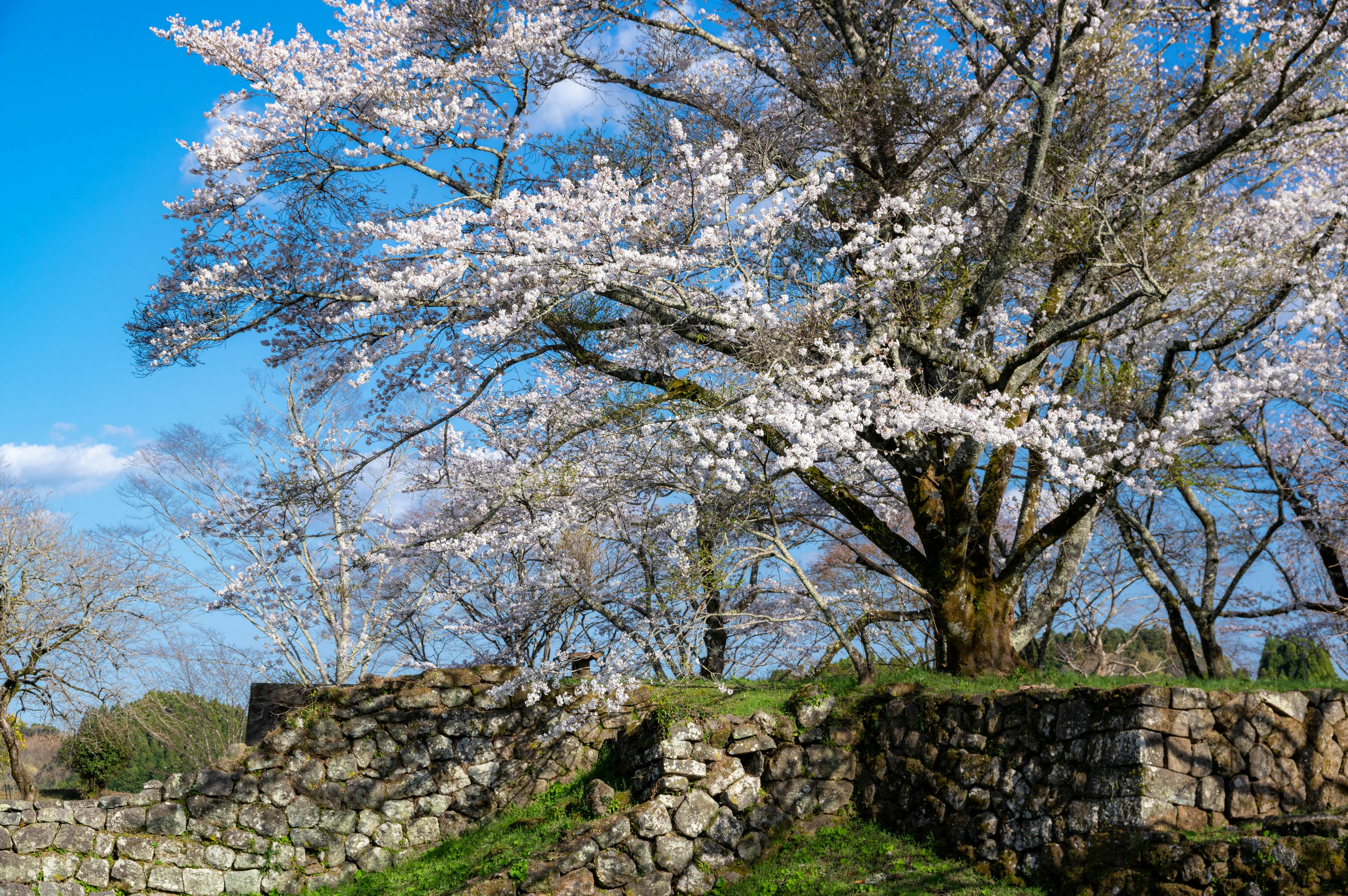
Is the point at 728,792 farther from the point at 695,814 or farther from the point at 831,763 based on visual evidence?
the point at 831,763

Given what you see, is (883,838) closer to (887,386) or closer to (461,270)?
(887,386)

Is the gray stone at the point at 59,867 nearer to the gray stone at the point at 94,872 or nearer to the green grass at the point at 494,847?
the gray stone at the point at 94,872

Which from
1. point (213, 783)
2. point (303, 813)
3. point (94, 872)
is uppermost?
point (213, 783)

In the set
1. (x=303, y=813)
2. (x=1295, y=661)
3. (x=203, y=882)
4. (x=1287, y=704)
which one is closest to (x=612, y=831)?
(x=303, y=813)

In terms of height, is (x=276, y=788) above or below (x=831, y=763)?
below

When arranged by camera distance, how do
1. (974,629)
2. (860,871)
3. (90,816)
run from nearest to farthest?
(860,871)
(974,629)
(90,816)

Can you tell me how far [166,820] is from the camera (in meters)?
10.3

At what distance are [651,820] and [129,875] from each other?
20.6ft

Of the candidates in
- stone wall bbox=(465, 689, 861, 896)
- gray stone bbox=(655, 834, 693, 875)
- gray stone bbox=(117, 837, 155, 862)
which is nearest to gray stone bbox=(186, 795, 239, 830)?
gray stone bbox=(117, 837, 155, 862)

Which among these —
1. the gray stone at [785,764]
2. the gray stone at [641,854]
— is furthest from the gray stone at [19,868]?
the gray stone at [785,764]

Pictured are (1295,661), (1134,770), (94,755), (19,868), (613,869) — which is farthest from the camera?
(1295,661)

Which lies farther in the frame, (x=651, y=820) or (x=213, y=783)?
(x=213, y=783)

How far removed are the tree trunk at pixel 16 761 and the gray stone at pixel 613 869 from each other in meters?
8.31

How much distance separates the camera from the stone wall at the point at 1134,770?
280 inches
